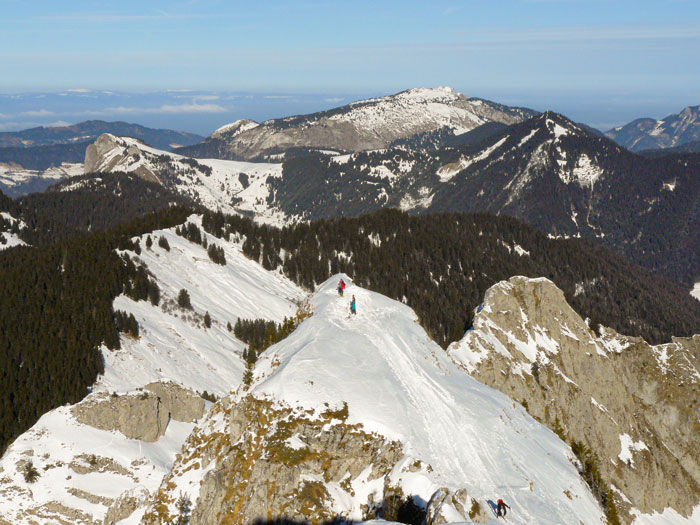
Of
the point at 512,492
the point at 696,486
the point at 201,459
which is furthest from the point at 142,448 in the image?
the point at 696,486

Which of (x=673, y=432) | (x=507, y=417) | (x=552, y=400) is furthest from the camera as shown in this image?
(x=673, y=432)

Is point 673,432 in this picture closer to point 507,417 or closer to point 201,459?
Answer: point 507,417

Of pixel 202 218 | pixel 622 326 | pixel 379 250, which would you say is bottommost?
pixel 622 326

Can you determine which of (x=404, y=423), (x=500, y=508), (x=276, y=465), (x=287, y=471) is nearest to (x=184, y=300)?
(x=404, y=423)

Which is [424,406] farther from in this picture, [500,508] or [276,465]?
[276,465]

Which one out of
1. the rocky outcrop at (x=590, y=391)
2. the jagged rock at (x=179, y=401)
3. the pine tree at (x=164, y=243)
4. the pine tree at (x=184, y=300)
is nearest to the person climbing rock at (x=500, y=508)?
the rocky outcrop at (x=590, y=391)

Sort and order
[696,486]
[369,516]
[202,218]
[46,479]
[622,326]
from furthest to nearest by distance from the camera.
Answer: [622,326], [202,218], [696,486], [46,479], [369,516]
